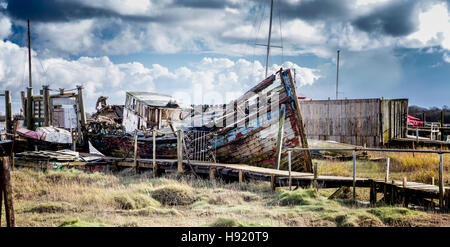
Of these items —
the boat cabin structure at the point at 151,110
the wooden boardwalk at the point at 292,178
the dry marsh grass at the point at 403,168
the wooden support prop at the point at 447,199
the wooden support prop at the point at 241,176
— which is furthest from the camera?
the boat cabin structure at the point at 151,110

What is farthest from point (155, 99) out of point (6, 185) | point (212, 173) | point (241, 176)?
point (6, 185)

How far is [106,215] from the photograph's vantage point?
7.58 metres

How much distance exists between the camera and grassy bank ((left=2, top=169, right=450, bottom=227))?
7023 mm

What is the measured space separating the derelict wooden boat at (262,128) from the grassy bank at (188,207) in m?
2.02

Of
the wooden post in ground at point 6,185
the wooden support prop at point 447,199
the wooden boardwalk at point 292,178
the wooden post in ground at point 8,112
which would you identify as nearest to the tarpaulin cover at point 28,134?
the wooden post in ground at point 8,112

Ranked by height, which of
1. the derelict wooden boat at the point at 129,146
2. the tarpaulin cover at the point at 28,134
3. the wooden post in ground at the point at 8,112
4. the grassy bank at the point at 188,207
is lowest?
the grassy bank at the point at 188,207

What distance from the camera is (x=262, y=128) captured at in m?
12.8

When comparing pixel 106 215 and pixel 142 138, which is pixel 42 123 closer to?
pixel 142 138

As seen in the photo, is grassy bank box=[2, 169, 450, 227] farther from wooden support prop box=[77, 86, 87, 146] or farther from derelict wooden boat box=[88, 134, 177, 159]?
wooden support prop box=[77, 86, 87, 146]

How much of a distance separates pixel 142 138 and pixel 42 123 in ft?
27.1

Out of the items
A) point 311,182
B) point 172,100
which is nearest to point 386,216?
point 311,182

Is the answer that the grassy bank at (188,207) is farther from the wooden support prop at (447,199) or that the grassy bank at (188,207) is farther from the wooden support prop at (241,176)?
the wooden support prop at (447,199)

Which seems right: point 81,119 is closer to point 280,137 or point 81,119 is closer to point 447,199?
point 280,137

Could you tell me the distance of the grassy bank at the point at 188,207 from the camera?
7.02 meters
